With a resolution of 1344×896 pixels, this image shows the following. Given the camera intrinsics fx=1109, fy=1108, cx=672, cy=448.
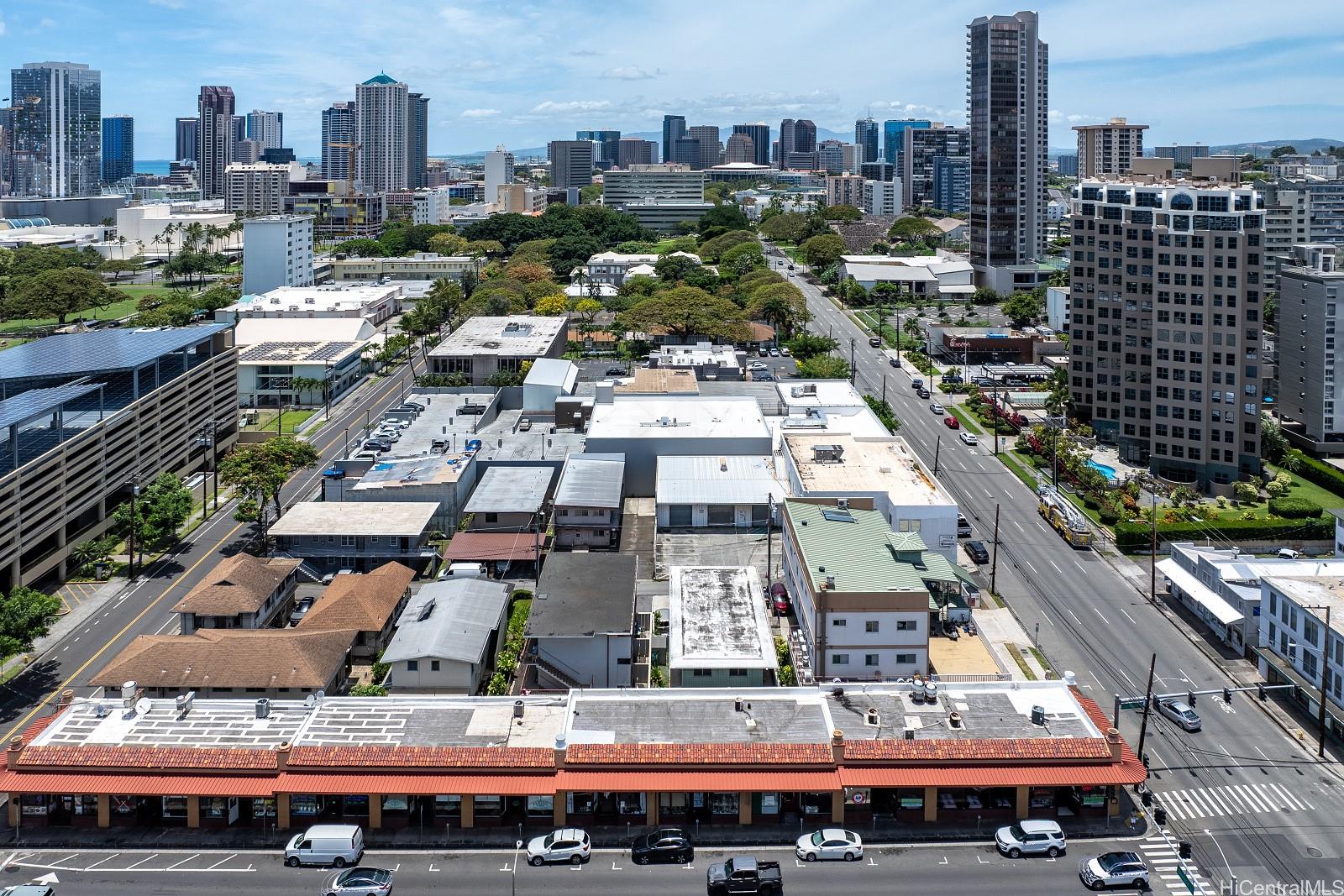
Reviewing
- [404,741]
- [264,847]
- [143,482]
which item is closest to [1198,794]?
[404,741]

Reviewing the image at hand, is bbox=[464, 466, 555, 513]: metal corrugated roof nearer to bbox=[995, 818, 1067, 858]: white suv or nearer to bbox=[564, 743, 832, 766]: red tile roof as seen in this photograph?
bbox=[564, 743, 832, 766]: red tile roof

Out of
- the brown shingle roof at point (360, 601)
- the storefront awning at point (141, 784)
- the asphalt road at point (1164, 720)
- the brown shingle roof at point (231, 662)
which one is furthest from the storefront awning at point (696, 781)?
the brown shingle roof at point (360, 601)

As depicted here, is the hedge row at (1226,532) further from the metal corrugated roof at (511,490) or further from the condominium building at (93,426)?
the condominium building at (93,426)

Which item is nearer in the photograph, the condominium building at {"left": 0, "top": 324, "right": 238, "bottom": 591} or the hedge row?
the condominium building at {"left": 0, "top": 324, "right": 238, "bottom": 591}

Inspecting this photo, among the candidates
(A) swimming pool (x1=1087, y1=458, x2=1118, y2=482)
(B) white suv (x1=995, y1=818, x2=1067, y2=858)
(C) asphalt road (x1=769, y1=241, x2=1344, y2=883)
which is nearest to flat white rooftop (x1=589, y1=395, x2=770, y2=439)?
(C) asphalt road (x1=769, y1=241, x2=1344, y2=883)

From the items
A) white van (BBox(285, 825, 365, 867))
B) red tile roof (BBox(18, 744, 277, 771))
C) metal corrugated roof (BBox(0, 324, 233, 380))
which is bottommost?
white van (BBox(285, 825, 365, 867))

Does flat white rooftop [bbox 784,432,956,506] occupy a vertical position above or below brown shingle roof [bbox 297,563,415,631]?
above
